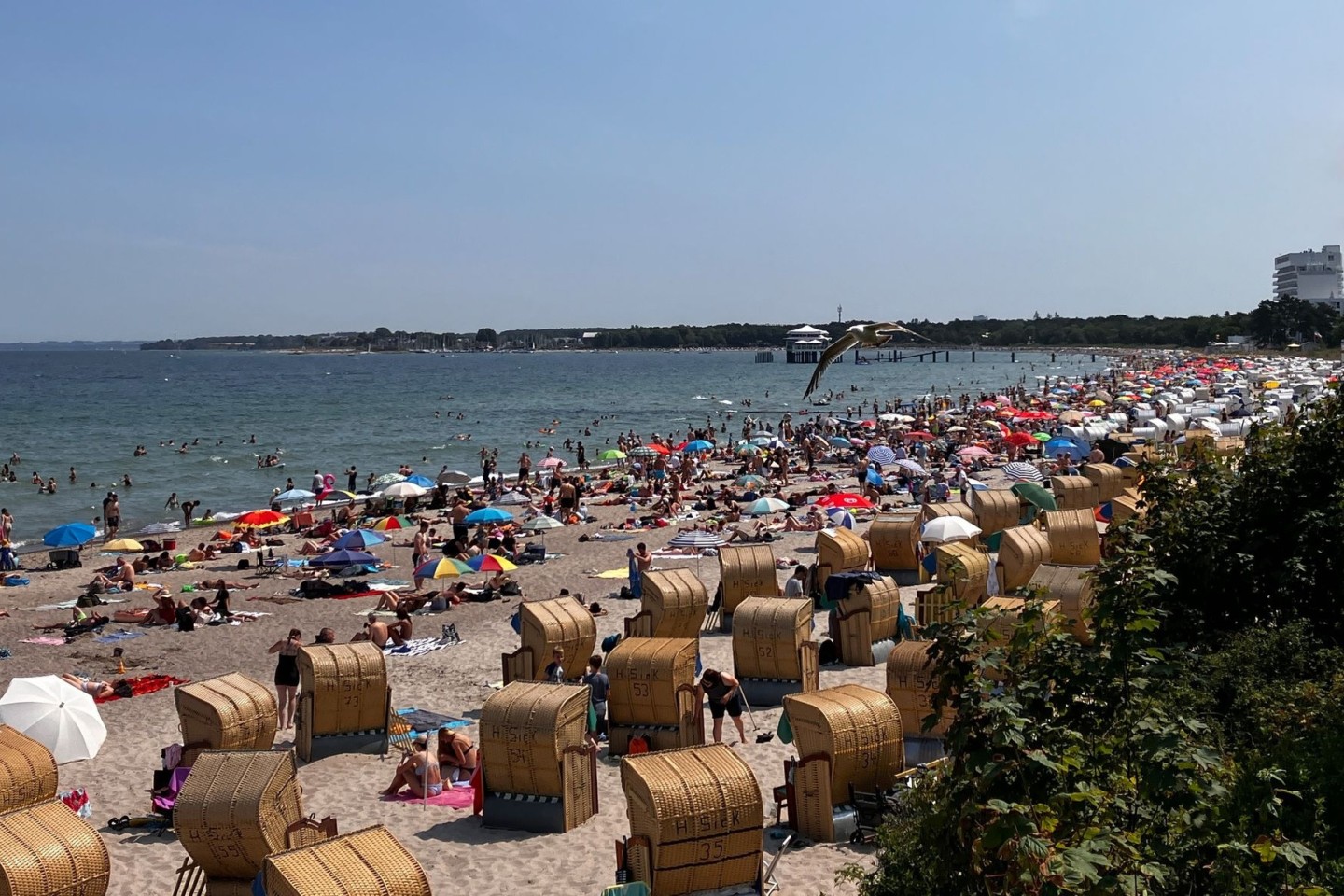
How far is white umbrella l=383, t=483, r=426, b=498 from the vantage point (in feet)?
90.9

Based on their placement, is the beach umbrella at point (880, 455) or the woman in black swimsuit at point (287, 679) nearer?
the woman in black swimsuit at point (287, 679)

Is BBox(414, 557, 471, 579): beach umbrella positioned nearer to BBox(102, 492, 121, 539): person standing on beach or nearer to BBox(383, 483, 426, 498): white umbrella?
BBox(383, 483, 426, 498): white umbrella

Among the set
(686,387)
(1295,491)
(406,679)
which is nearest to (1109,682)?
(1295,491)

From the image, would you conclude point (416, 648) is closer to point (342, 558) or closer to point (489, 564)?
point (489, 564)

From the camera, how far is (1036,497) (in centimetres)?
2128

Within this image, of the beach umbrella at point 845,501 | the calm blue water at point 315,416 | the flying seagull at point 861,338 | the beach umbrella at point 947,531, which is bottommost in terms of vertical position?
the calm blue water at point 315,416

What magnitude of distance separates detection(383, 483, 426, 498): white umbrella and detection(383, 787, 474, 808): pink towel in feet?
57.5

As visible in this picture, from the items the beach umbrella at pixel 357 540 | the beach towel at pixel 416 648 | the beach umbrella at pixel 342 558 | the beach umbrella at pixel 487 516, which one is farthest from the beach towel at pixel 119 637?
the beach umbrella at pixel 487 516

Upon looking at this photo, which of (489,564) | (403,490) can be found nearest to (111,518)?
(403,490)

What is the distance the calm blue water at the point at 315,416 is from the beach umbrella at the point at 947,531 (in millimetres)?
24446

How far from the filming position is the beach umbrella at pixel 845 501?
26797mm

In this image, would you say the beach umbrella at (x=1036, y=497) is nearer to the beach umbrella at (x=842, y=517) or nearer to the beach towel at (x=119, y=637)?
the beach umbrella at (x=842, y=517)

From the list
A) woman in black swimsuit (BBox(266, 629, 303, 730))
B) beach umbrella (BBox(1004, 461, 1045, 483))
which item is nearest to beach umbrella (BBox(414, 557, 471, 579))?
woman in black swimsuit (BBox(266, 629, 303, 730))

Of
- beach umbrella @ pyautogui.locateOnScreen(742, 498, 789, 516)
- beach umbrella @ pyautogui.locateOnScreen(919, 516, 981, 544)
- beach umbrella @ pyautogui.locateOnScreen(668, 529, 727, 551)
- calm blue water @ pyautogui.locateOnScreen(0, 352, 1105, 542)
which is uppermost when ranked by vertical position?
beach umbrella @ pyautogui.locateOnScreen(919, 516, 981, 544)
